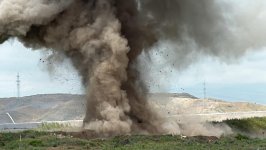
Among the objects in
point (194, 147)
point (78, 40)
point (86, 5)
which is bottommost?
point (194, 147)

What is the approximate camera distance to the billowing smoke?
171 ft

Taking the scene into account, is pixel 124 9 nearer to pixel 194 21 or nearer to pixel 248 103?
pixel 194 21

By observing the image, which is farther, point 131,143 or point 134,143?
point 131,143

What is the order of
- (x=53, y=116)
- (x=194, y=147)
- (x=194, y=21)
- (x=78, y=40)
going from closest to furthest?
(x=194, y=147) < (x=78, y=40) < (x=194, y=21) < (x=53, y=116)

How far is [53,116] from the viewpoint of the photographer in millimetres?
166375

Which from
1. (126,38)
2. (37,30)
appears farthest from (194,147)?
(37,30)

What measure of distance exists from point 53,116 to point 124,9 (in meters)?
114

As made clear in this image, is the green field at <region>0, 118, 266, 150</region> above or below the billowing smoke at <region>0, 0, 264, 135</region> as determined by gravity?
below

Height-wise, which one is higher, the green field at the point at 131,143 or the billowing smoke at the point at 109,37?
the billowing smoke at the point at 109,37

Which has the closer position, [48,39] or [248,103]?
[48,39]

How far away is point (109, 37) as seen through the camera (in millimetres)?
52844

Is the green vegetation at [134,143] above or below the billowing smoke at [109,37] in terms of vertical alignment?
below

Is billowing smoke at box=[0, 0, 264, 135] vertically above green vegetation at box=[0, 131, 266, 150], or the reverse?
billowing smoke at box=[0, 0, 264, 135]

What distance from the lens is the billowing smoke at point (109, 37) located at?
52.2 metres
